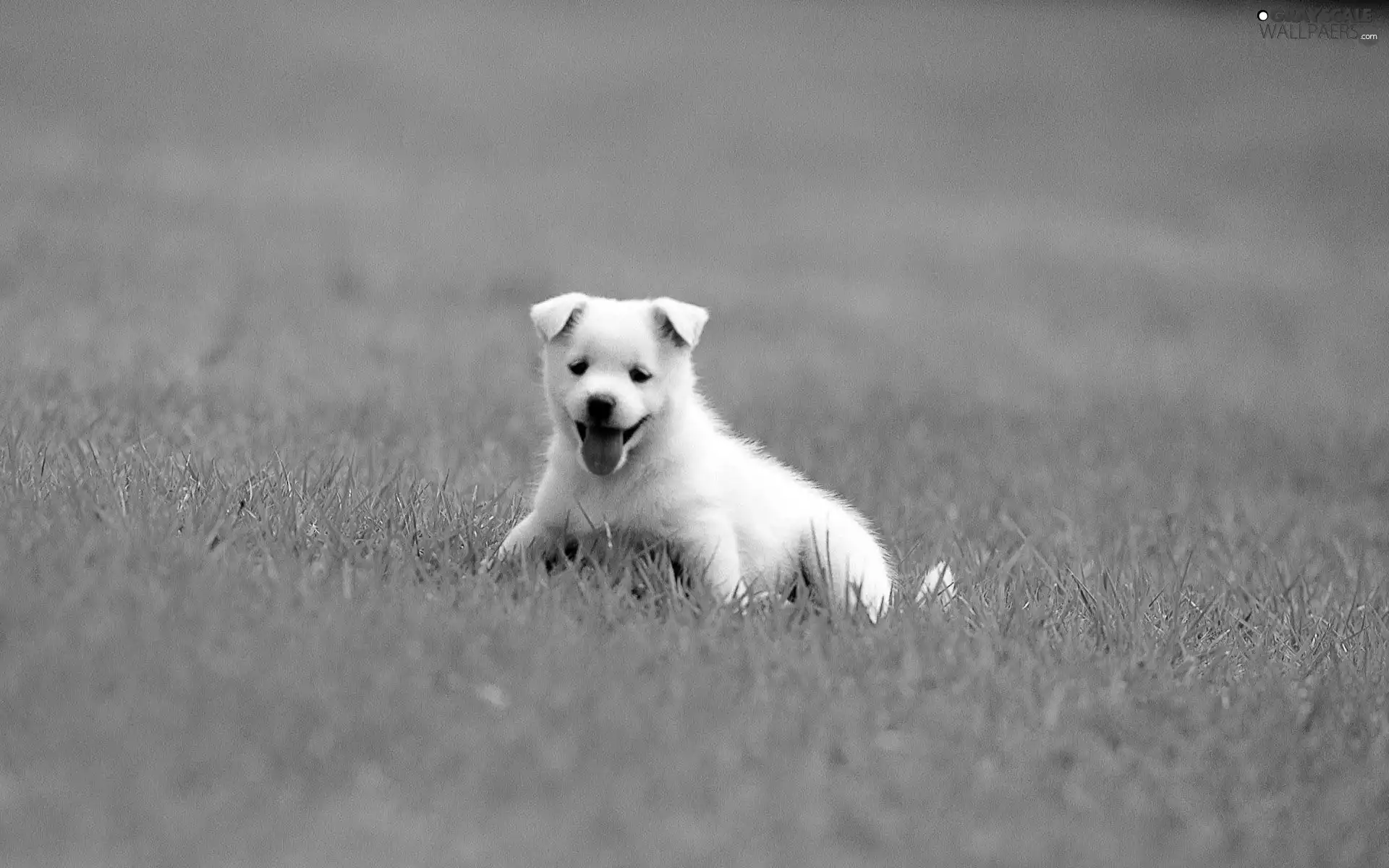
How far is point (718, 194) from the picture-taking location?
66.2ft

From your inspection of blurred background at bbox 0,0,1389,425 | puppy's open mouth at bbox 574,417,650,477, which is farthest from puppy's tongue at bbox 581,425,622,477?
blurred background at bbox 0,0,1389,425

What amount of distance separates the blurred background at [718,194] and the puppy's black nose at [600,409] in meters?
4.46

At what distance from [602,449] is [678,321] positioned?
19.6 inches

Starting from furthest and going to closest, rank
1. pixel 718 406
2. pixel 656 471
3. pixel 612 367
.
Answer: pixel 718 406, pixel 656 471, pixel 612 367

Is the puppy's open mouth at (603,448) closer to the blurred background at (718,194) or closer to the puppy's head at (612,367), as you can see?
the puppy's head at (612,367)

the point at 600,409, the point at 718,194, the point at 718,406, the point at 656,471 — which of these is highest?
the point at 600,409

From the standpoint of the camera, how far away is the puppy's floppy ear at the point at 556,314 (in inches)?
202

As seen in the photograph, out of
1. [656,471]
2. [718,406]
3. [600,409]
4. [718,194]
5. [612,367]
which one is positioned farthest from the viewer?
[718,194]

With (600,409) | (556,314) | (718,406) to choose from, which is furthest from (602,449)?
(718,406)

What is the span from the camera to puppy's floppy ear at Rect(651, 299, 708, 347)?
16.9 ft

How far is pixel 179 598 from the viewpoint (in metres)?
4.40

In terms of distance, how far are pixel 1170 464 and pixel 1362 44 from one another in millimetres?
23162

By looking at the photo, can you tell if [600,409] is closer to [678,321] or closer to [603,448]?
[603,448]

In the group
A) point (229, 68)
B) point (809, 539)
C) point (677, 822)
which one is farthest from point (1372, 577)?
point (229, 68)
